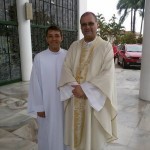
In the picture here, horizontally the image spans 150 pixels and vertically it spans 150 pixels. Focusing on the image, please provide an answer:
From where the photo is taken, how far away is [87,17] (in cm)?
222

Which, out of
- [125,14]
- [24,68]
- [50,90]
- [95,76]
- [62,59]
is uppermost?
[125,14]

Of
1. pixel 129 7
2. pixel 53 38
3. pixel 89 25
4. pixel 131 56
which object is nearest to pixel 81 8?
pixel 131 56

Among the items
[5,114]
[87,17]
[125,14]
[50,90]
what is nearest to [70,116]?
[50,90]

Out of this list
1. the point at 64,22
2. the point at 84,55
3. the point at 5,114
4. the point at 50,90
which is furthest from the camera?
the point at 64,22

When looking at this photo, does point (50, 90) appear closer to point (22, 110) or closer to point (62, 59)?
point (62, 59)

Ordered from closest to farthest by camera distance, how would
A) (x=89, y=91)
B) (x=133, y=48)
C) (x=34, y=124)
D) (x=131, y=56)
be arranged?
(x=89, y=91) → (x=34, y=124) → (x=131, y=56) → (x=133, y=48)

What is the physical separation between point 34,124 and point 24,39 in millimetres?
4774

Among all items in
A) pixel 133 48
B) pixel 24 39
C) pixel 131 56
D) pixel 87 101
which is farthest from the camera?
pixel 133 48

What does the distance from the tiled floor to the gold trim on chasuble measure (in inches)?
45.1

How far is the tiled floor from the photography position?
355 cm

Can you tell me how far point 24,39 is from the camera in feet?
27.2

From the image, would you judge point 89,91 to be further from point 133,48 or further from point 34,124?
point 133,48

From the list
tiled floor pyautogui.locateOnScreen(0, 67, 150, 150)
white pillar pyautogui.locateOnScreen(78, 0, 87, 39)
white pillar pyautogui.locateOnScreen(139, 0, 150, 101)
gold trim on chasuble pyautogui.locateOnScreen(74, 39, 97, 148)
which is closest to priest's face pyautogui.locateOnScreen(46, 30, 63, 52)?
gold trim on chasuble pyautogui.locateOnScreen(74, 39, 97, 148)

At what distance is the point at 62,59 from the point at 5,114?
314 cm
